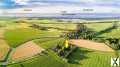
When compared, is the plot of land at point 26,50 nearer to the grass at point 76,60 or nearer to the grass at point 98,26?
the grass at point 76,60

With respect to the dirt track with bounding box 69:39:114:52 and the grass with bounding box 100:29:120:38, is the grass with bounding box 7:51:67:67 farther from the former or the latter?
the grass with bounding box 100:29:120:38

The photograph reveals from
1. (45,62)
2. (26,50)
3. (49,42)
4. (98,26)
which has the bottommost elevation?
(45,62)

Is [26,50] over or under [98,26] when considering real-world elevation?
under

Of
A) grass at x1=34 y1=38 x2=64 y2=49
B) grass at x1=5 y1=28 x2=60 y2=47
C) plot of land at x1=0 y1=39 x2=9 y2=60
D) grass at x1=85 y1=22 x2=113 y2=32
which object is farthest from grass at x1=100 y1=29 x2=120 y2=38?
plot of land at x1=0 y1=39 x2=9 y2=60

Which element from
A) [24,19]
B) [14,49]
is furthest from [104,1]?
[14,49]

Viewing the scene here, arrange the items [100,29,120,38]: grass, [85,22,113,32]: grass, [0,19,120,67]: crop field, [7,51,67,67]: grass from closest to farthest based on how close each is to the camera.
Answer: [7,51,67,67]: grass < [0,19,120,67]: crop field < [100,29,120,38]: grass < [85,22,113,32]: grass

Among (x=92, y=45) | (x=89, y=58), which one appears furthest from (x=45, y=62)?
(x=92, y=45)

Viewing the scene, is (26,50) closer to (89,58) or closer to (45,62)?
(45,62)

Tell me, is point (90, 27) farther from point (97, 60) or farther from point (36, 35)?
point (36, 35)
